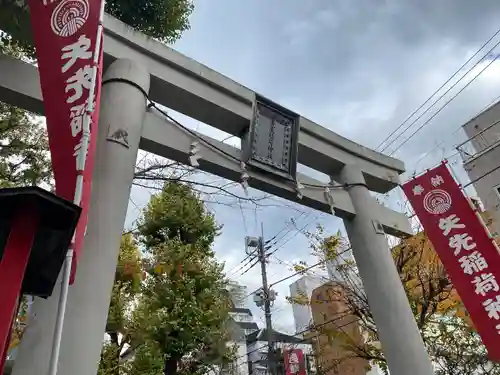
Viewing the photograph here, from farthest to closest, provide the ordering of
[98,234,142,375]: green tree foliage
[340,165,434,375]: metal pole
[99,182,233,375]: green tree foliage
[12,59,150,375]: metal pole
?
1. [98,234,142,375]: green tree foliage
2. [99,182,233,375]: green tree foliage
3. [340,165,434,375]: metal pole
4. [12,59,150,375]: metal pole

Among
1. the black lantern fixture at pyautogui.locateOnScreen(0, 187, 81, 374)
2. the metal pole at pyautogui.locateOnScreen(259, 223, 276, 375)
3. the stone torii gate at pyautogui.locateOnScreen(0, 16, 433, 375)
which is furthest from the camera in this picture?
the metal pole at pyautogui.locateOnScreen(259, 223, 276, 375)

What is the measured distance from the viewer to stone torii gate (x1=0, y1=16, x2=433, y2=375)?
109 inches

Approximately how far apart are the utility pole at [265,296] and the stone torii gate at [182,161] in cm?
903

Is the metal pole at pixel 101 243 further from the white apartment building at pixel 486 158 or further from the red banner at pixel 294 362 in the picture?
the red banner at pixel 294 362

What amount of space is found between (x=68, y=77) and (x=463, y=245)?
493 centimetres

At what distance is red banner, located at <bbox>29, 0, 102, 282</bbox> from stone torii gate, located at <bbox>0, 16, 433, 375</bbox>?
0.69 meters

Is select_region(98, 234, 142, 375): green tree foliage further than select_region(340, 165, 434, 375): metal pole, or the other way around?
select_region(98, 234, 142, 375): green tree foliage

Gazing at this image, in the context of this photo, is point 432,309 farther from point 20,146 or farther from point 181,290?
point 20,146

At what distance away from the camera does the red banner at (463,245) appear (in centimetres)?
504

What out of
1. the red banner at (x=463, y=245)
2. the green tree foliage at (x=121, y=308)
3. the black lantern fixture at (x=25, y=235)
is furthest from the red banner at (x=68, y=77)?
the green tree foliage at (x=121, y=308)

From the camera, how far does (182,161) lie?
14.5 feet

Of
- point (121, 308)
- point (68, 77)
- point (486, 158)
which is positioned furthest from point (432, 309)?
point (68, 77)

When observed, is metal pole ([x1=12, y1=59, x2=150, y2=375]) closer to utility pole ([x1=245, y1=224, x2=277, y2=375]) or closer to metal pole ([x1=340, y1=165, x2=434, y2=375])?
metal pole ([x1=340, y1=165, x2=434, y2=375])

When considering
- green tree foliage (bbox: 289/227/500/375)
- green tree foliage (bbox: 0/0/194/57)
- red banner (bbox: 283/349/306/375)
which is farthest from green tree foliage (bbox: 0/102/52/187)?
red banner (bbox: 283/349/306/375)
